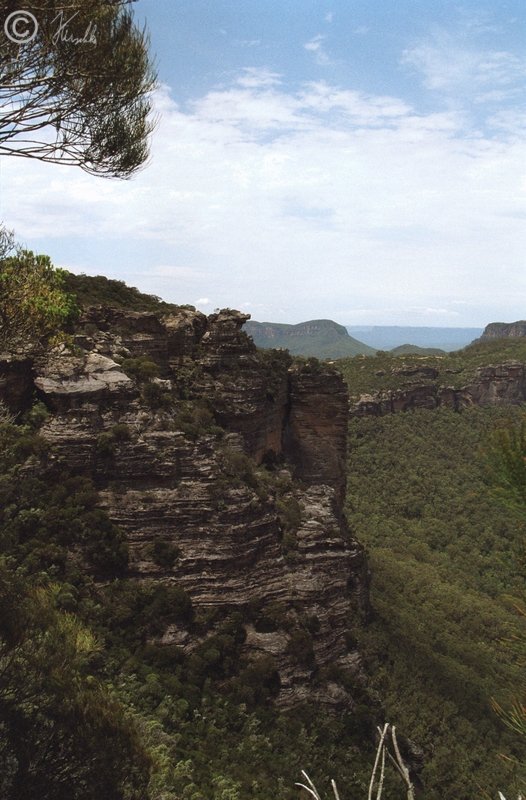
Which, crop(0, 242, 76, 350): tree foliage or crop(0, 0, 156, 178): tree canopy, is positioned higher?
crop(0, 0, 156, 178): tree canopy

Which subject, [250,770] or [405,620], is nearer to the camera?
[250,770]

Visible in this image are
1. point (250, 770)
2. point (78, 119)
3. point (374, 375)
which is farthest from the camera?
point (374, 375)

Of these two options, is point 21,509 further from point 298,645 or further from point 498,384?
point 498,384

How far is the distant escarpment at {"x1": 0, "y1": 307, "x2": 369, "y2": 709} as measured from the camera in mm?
21750

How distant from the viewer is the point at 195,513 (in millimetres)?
23469

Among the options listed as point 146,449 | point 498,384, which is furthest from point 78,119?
point 498,384

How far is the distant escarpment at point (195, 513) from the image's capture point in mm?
21750

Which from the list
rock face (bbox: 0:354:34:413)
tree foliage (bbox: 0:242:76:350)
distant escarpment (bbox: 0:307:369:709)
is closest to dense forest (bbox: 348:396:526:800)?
distant escarpment (bbox: 0:307:369:709)

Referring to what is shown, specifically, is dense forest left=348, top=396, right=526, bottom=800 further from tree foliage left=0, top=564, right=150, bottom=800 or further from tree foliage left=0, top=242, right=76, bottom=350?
tree foliage left=0, top=242, right=76, bottom=350

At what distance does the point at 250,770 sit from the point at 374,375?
89.2 m

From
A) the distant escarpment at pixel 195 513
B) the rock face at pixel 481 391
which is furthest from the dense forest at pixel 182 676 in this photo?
the rock face at pixel 481 391

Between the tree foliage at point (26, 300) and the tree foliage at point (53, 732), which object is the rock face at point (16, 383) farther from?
the tree foliage at point (53, 732)

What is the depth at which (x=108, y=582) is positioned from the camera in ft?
69.7

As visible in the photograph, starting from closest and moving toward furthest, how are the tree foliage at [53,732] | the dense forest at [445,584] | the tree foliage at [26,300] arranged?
the tree foliage at [53,732] < the tree foliage at [26,300] < the dense forest at [445,584]
